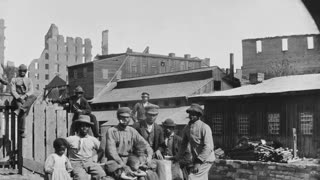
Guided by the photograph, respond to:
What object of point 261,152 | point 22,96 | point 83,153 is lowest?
point 261,152

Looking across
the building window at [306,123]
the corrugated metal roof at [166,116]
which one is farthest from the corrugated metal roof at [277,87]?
the corrugated metal roof at [166,116]

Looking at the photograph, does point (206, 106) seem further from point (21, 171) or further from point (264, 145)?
point (21, 171)

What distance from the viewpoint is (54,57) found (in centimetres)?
6838

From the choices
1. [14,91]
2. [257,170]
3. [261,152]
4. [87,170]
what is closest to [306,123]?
[261,152]

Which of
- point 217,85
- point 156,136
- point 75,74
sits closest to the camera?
point 156,136

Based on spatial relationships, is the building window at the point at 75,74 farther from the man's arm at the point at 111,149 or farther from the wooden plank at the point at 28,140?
the man's arm at the point at 111,149

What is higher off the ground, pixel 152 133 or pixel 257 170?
pixel 152 133

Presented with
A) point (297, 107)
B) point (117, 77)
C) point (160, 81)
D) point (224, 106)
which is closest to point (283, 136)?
point (297, 107)

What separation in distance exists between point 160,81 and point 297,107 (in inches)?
730

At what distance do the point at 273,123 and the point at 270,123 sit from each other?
0.63 feet

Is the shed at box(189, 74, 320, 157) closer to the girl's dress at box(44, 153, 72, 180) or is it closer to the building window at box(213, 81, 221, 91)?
the building window at box(213, 81, 221, 91)

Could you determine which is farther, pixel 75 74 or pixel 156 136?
pixel 75 74

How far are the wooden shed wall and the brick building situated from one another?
20419 mm

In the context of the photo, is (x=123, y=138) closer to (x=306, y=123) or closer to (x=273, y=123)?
(x=306, y=123)
